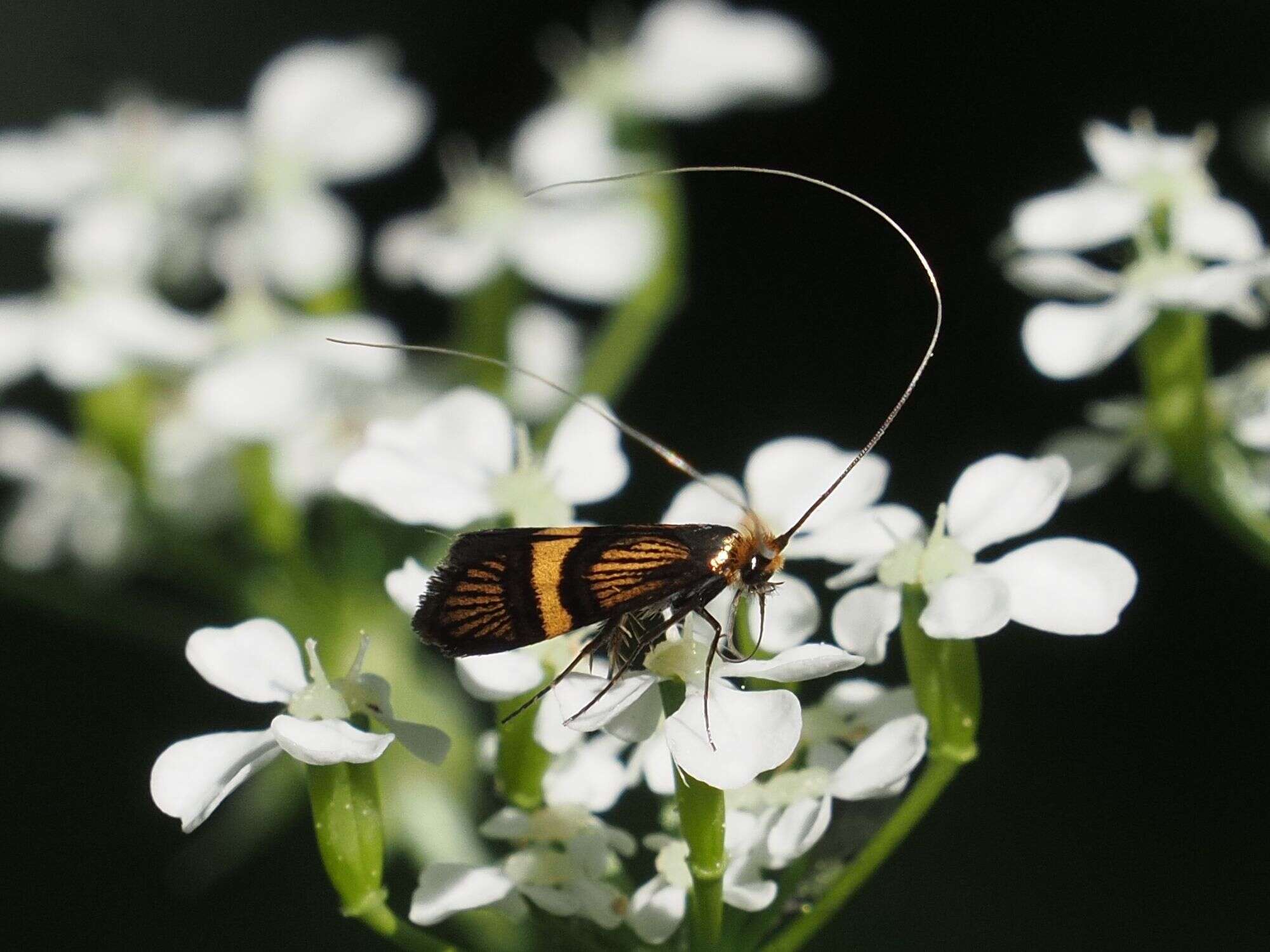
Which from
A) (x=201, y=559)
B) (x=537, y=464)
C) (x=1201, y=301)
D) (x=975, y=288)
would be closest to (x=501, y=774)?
(x=537, y=464)

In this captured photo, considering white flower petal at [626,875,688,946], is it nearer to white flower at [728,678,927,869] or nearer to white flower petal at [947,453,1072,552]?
white flower at [728,678,927,869]

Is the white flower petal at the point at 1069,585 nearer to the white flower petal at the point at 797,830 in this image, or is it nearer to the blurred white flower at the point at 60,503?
the white flower petal at the point at 797,830

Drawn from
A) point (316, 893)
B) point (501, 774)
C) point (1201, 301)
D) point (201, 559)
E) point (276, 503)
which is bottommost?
point (316, 893)

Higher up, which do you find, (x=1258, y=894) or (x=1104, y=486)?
(x=1104, y=486)

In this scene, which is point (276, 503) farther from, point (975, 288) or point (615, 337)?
point (975, 288)

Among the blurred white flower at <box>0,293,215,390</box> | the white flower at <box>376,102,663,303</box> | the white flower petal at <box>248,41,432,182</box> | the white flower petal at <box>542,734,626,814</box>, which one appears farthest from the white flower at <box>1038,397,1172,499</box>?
the white flower petal at <box>248,41,432,182</box>

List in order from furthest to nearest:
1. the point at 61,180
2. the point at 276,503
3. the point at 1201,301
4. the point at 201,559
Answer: the point at 61,180 < the point at 201,559 < the point at 276,503 < the point at 1201,301
